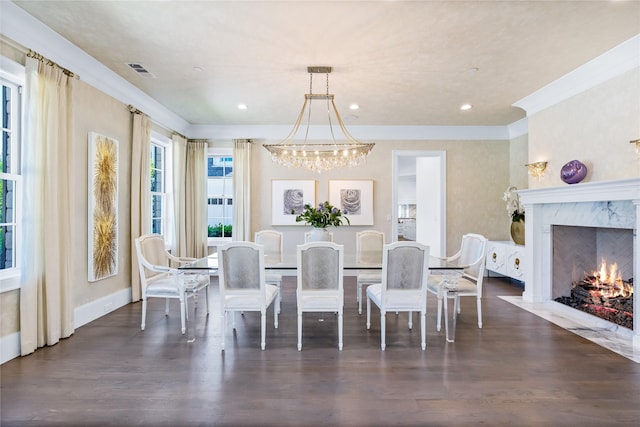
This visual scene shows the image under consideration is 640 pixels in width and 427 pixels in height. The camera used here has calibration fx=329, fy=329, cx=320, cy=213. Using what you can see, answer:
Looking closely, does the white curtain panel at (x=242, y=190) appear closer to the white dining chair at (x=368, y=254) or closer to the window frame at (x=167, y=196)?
the window frame at (x=167, y=196)

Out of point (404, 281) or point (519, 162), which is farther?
point (519, 162)

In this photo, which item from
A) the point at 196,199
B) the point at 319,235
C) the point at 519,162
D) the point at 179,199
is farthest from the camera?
the point at 196,199

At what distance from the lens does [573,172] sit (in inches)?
150

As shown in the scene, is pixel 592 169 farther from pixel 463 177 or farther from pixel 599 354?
pixel 463 177

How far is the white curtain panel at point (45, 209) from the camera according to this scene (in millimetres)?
2861

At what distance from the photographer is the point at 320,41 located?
121 inches

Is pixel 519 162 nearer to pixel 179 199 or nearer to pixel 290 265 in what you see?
pixel 290 265

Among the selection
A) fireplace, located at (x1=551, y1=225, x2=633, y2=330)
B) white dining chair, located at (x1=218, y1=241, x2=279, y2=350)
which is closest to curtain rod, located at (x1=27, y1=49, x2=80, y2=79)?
white dining chair, located at (x1=218, y1=241, x2=279, y2=350)

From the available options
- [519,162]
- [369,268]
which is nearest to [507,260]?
[519,162]

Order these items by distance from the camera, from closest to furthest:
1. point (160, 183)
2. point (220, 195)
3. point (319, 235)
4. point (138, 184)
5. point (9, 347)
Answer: point (9, 347) → point (319, 235) → point (138, 184) → point (160, 183) → point (220, 195)

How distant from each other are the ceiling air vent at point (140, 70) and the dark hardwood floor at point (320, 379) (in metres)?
2.89

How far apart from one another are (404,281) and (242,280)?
1.50 m

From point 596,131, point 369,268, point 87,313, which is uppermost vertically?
point 596,131

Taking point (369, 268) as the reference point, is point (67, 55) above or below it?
above
